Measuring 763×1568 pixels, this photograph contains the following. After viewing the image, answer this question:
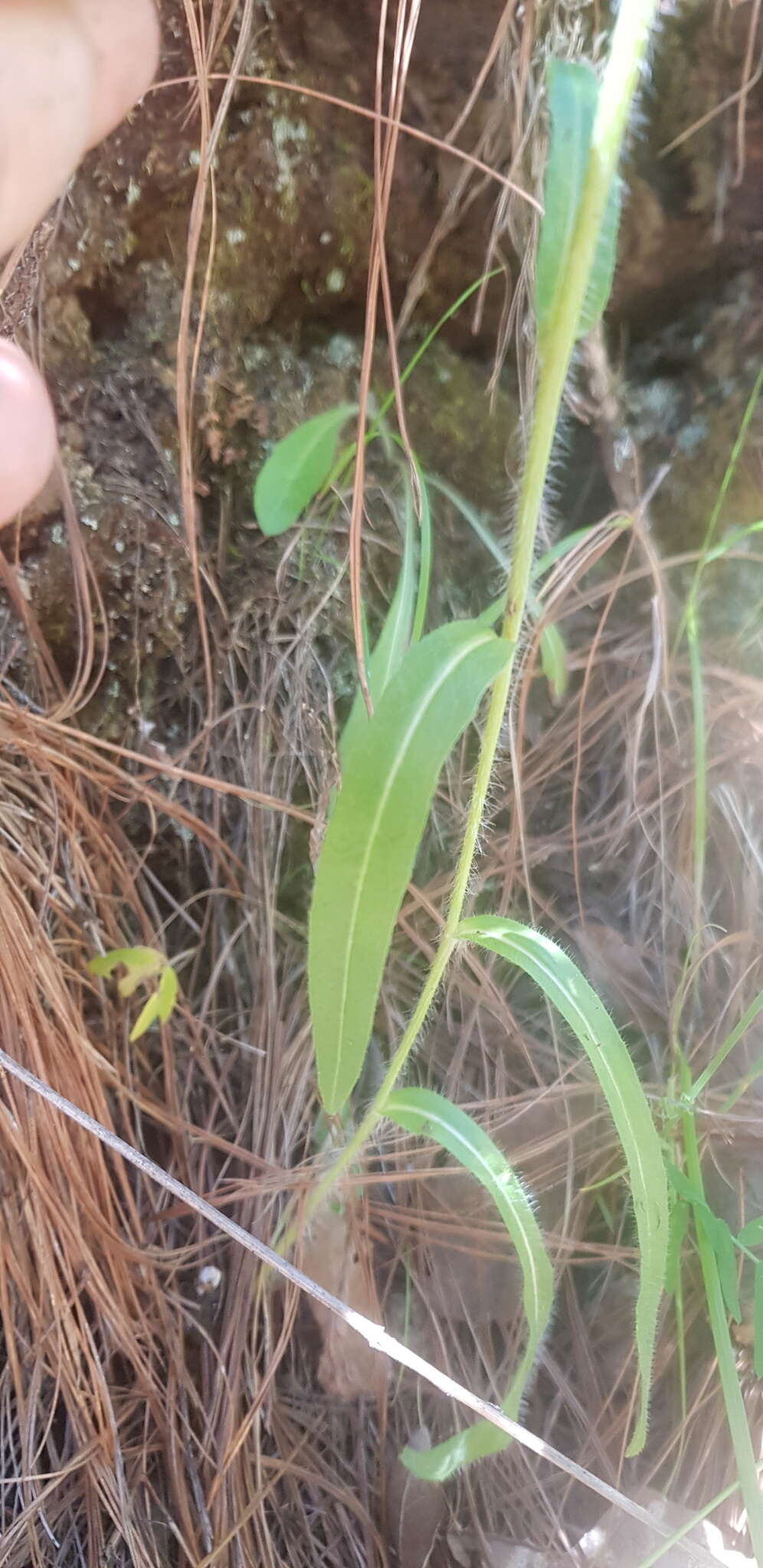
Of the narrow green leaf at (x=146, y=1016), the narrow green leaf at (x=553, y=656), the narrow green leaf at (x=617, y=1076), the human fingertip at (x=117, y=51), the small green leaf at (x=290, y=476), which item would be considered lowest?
the narrow green leaf at (x=146, y=1016)

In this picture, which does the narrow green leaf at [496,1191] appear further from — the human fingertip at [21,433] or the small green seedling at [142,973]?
the human fingertip at [21,433]

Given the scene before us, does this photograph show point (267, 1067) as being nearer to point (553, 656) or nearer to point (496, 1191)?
point (496, 1191)

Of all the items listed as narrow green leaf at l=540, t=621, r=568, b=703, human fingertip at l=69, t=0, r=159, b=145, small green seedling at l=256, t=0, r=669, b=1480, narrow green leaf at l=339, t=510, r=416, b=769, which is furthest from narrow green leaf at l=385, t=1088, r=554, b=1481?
human fingertip at l=69, t=0, r=159, b=145

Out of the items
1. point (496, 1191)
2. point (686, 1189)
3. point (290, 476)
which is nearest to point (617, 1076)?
point (496, 1191)

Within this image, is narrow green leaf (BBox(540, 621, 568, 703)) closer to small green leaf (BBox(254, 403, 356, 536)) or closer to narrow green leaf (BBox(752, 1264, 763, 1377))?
small green leaf (BBox(254, 403, 356, 536))

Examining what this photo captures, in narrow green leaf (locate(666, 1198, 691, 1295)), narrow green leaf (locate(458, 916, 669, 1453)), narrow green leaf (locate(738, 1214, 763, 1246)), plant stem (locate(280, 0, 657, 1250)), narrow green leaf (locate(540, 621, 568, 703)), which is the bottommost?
narrow green leaf (locate(666, 1198, 691, 1295))

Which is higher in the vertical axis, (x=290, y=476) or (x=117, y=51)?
(x=117, y=51)

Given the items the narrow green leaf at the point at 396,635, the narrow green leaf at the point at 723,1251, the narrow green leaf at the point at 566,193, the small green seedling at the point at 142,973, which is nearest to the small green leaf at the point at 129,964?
the small green seedling at the point at 142,973

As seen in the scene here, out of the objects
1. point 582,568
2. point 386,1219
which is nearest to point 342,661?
point 582,568
